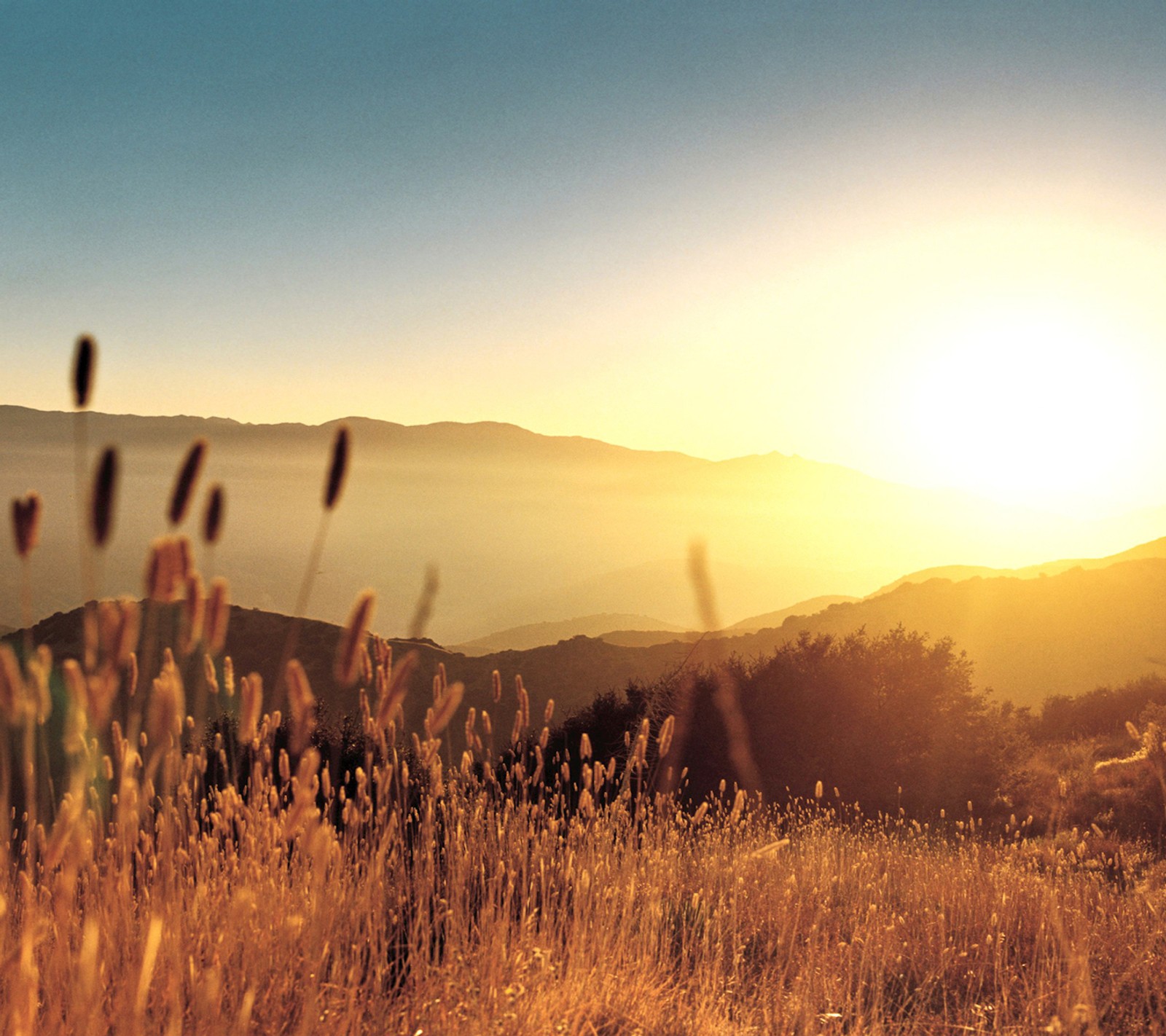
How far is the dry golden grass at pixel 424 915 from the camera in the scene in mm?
1791

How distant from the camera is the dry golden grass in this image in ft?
5.88

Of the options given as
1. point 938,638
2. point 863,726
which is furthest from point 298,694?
point 938,638

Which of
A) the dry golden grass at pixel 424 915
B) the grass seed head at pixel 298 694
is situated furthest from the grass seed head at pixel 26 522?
the grass seed head at pixel 298 694

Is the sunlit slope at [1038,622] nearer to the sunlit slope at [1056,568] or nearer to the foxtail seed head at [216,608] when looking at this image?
the sunlit slope at [1056,568]

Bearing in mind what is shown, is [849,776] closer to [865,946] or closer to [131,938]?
[865,946]

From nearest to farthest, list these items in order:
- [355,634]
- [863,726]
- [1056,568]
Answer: [355,634]
[863,726]
[1056,568]

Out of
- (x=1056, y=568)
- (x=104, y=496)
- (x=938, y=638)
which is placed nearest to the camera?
(x=104, y=496)

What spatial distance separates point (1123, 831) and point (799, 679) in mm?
5862

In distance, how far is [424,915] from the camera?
3178 millimetres

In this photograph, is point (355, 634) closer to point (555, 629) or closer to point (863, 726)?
point (863, 726)

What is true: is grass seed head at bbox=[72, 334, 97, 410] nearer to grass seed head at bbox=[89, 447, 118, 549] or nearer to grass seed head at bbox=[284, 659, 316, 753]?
grass seed head at bbox=[89, 447, 118, 549]

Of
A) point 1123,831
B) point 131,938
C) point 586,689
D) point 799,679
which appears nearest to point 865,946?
point 131,938

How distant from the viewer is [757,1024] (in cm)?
329

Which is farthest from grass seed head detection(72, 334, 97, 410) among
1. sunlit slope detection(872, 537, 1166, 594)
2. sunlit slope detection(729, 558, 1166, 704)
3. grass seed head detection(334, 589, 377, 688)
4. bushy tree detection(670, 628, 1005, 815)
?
sunlit slope detection(872, 537, 1166, 594)
